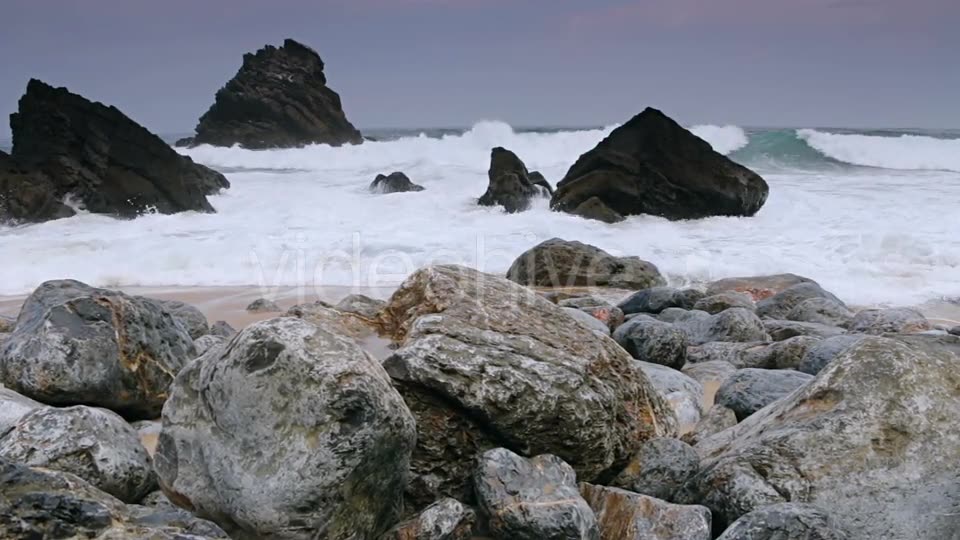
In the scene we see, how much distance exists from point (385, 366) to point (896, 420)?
189 cm

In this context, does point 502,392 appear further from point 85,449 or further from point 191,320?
point 191,320

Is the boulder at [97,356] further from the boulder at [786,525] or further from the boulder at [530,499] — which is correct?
the boulder at [786,525]

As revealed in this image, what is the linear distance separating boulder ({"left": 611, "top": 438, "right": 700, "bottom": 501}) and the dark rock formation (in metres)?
13.4

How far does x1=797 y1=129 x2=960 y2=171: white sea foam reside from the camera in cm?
2997

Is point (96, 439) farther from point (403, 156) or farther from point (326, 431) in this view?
point (403, 156)

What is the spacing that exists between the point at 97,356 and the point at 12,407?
48cm

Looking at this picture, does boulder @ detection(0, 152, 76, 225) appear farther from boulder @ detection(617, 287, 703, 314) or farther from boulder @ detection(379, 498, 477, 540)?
boulder @ detection(379, 498, 477, 540)

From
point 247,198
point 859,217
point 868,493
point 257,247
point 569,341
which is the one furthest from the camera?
point 247,198

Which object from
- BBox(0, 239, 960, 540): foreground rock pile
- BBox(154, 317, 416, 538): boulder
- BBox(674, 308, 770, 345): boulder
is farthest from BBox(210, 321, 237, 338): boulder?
BBox(674, 308, 770, 345): boulder

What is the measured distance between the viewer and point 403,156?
3375cm

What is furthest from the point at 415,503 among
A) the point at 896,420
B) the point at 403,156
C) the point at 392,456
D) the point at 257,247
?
the point at 403,156

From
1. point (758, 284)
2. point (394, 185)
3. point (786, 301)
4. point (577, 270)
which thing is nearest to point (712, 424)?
point (786, 301)

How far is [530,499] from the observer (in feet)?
10.1

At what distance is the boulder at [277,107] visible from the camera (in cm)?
3903
